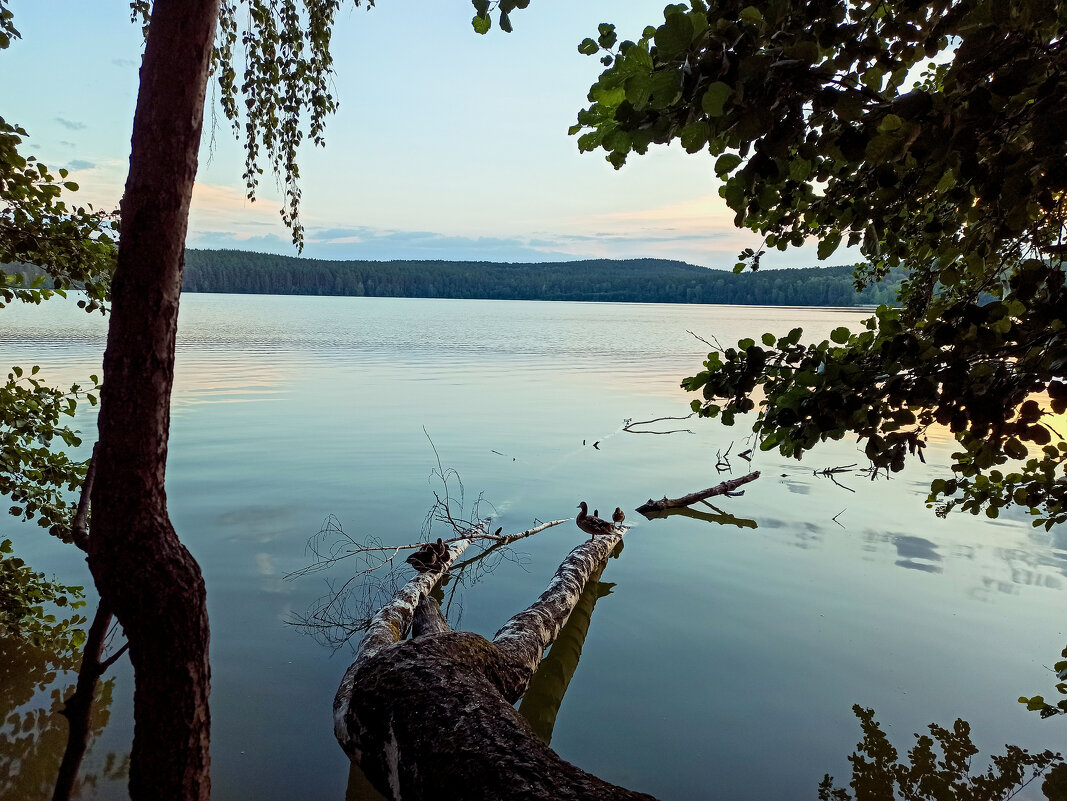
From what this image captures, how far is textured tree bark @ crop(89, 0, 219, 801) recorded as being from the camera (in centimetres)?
249

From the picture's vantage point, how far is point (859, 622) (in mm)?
7477

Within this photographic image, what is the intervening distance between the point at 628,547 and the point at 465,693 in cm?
653

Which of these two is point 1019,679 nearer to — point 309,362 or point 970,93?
point 970,93

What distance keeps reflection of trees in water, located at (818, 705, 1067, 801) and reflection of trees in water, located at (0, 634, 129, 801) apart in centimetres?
530

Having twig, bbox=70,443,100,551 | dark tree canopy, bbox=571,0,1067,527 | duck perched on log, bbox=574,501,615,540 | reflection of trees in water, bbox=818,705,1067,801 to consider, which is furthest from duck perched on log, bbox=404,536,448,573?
dark tree canopy, bbox=571,0,1067,527

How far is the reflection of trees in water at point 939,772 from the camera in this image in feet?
15.7

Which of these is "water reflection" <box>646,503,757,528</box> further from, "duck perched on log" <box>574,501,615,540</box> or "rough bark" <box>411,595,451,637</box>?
"rough bark" <box>411,595,451,637</box>

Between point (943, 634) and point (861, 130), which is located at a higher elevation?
point (861, 130)

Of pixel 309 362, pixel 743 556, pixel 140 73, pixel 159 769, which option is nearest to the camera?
pixel 140 73

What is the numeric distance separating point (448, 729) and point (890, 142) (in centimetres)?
324

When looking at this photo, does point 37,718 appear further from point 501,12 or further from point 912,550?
point 912,550

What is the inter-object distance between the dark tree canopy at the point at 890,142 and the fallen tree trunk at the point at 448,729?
6.19ft

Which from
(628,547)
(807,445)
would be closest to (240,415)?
(628,547)

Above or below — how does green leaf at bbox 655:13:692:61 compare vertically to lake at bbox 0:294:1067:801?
above
